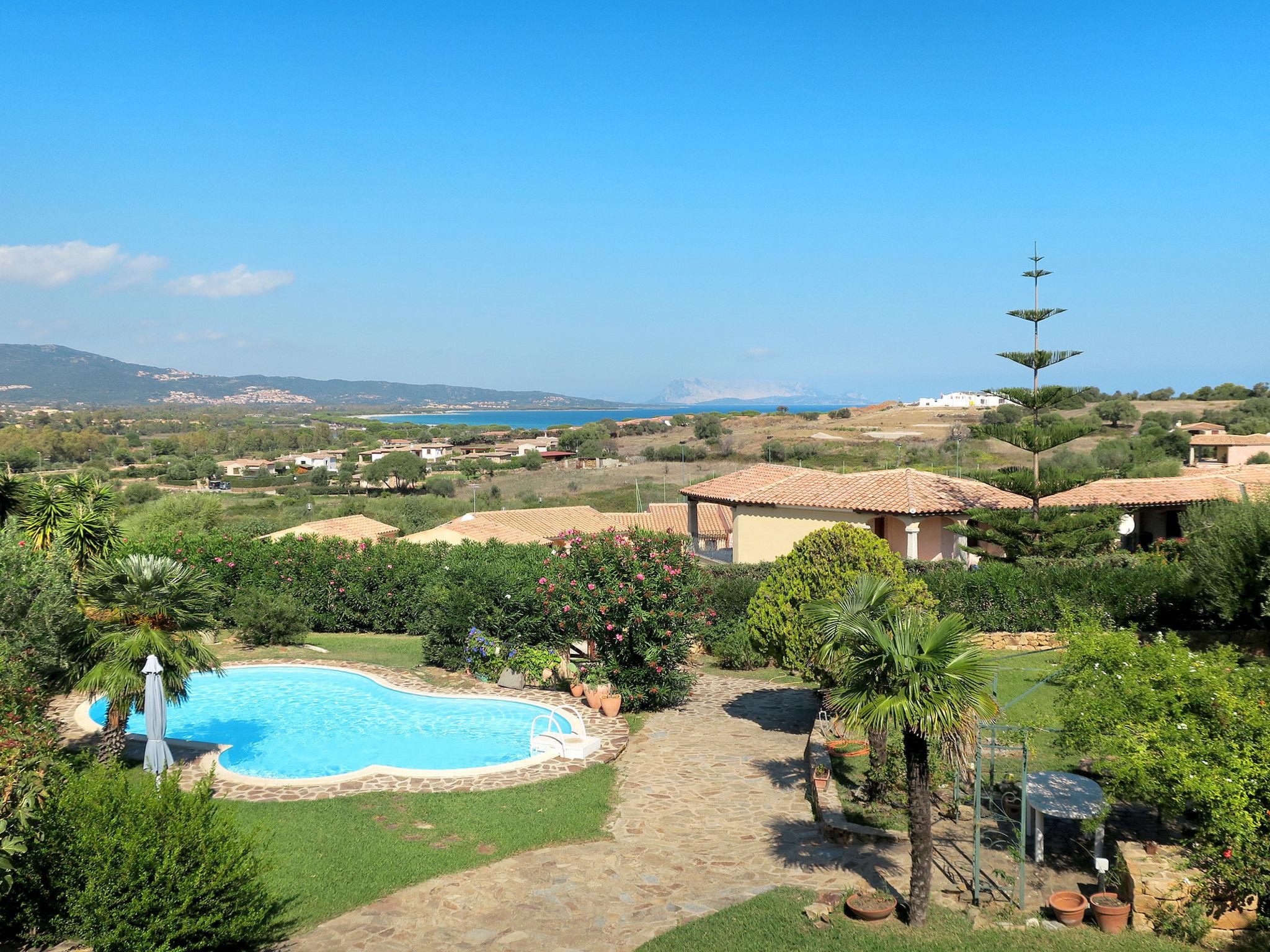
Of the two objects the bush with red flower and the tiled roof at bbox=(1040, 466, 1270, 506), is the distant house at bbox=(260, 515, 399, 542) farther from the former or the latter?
the tiled roof at bbox=(1040, 466, 1270, 506)

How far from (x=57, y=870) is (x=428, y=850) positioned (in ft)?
10.7

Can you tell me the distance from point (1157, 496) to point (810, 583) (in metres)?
19.8

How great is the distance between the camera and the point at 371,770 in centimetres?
1045

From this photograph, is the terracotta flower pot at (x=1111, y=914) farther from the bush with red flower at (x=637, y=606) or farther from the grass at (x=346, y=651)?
the grass at (x=346, y=651)

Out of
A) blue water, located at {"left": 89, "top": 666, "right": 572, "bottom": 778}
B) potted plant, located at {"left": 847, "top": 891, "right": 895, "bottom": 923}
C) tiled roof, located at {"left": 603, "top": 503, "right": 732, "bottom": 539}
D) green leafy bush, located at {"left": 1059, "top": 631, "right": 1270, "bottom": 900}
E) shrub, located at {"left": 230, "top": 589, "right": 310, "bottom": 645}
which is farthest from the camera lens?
tiled roof, located at {"left": 603, "top": 503, "right": 732, "bottom": 539}

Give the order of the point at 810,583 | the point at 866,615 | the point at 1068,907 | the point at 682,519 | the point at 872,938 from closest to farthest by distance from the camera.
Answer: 1. the point at 872,938
2. the point at 1068,907
3. the point at 866,615
4. the point at 810,583
5. the point at 682,519

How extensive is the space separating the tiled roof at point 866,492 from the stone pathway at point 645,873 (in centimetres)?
1170

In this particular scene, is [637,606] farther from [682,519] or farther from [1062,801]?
[682,519]

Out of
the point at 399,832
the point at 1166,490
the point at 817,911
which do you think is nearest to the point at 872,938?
the point at 817,911

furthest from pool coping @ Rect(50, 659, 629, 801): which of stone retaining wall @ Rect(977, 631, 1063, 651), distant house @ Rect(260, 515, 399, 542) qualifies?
distant house @ Rect(260, 515, 399, 542)

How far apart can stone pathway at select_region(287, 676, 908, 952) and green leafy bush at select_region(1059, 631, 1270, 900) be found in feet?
7.06

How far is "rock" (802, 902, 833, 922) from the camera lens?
6.66 metres

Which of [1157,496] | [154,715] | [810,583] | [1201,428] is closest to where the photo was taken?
[154,715]

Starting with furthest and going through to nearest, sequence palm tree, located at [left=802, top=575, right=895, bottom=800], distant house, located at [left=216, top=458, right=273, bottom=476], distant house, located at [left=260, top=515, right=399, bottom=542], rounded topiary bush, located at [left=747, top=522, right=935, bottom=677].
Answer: distant house, located at [left=216, top=458, right=273, bottom=476], distant house, located at [left=260, top=515, right=399, bottom=542], rounded topiary bush, located at [left=747, top=522, right=935, bottom=677], palm tree, located at [left=802, top=575, right=895, bottom=800]
